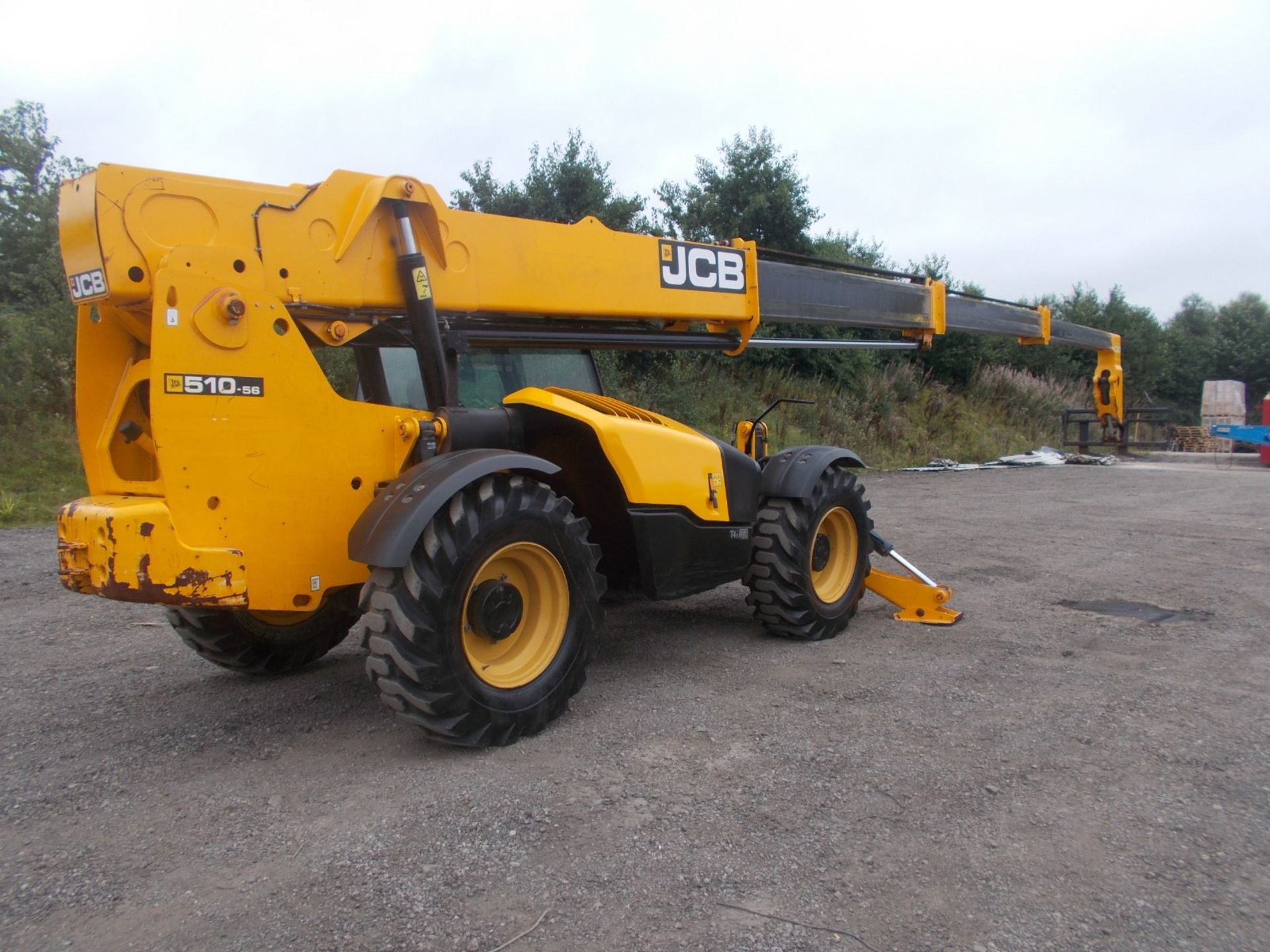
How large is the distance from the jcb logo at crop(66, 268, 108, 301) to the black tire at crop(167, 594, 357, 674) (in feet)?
4.72

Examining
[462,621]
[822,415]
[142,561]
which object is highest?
[822,415]

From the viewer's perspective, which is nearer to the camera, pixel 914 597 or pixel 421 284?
pixel 421 284

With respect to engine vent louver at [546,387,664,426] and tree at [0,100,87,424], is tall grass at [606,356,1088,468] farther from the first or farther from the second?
engine vent louver at [546,387,664,426]

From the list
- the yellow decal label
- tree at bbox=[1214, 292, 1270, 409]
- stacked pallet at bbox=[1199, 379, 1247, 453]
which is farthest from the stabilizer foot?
tree at bbox=[1214, 292, 1270, 409]

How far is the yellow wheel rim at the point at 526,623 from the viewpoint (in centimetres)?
380

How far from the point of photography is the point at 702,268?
5367 mm

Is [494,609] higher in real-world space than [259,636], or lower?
higher

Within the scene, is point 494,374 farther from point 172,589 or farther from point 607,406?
point 172,589

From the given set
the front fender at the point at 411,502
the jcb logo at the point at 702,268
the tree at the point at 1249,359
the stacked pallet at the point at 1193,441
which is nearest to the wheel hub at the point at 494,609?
the front fender at the point at 411,502

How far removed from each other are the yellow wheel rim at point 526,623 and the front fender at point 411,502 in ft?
1.20

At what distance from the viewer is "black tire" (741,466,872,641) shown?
17.1ft

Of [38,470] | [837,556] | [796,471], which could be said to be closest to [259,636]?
[796,471]

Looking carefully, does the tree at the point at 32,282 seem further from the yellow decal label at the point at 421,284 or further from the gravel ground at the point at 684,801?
the yellow decal label at the point at 421,284

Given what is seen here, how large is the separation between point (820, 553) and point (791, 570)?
0.53 meters
